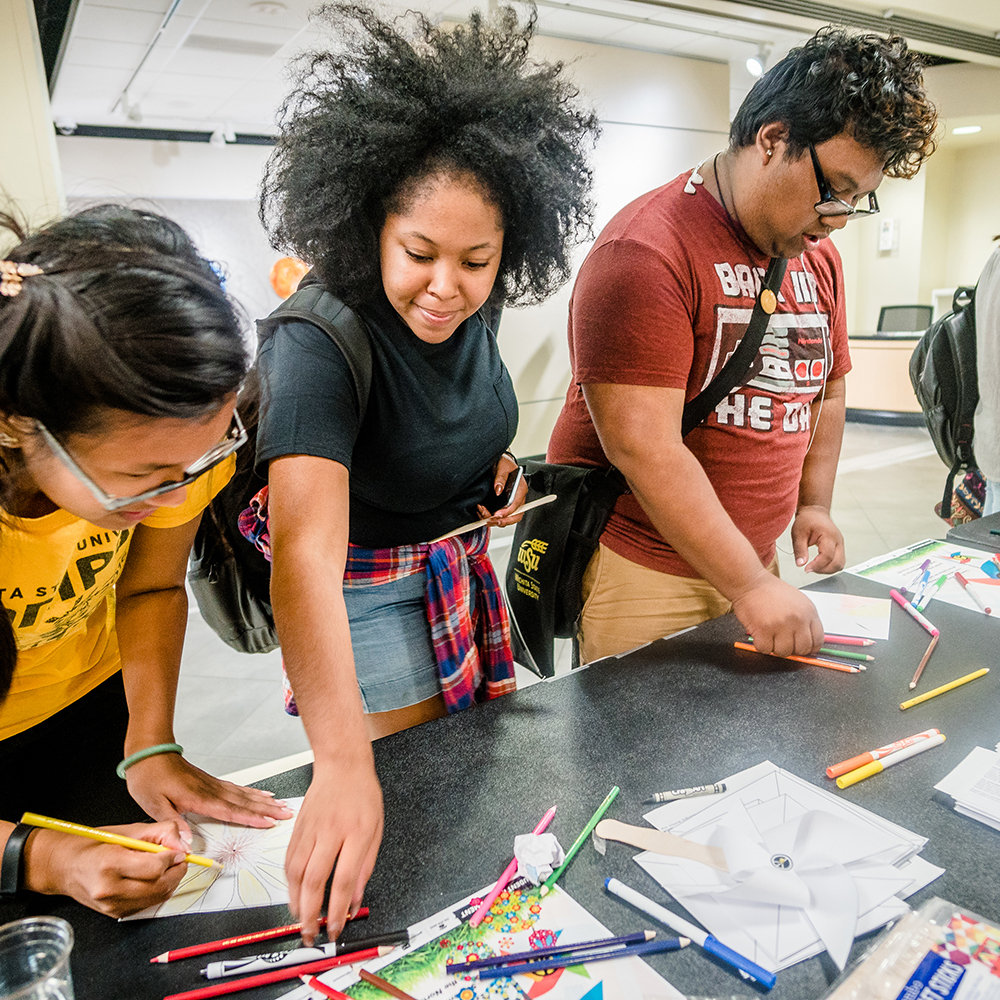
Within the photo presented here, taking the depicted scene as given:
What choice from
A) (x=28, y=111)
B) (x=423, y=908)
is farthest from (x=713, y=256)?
(x=28, y=111)

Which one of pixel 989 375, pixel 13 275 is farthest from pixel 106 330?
pixel 989 375

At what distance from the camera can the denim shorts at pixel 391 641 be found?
3.70 ft

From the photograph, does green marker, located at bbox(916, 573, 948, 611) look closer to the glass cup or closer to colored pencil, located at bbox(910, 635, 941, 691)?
colored pencil, located at bbox(910, 635, 941, 691)

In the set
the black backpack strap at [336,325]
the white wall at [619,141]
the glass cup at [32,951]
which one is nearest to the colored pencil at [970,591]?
the black backpack strap at [336,325]

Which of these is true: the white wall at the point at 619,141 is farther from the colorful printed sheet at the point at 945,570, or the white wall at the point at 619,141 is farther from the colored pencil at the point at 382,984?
the colored pencil at the point at 382,984

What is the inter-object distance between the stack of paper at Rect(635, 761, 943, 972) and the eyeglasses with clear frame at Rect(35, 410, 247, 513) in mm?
573

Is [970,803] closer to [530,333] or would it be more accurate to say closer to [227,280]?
[227,280]

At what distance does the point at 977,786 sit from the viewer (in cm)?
84

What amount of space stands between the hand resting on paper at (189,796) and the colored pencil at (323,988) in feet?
0.72

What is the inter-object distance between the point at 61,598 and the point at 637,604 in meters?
0.88

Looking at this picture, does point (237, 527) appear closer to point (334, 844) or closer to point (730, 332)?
point (334, 844)

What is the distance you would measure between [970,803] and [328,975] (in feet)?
2.13

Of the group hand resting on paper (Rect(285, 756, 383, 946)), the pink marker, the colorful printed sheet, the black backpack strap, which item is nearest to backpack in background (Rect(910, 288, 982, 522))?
the colorful printed sheet

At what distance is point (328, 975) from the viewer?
64 cm
